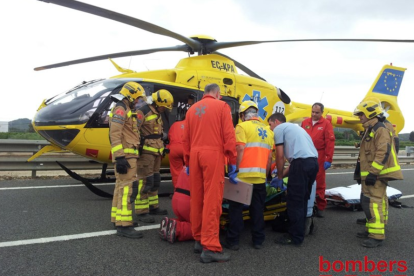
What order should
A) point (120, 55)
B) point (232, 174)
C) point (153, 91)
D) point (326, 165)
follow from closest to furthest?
1. point (232, 174)
2. point (326, 165)
3. point (153, 91)
4. point (120, 55)

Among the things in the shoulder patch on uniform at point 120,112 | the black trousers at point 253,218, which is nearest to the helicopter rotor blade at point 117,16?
the shoulder patch on uniform at point 120,112

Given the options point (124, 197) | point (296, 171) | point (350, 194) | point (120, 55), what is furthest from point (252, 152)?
point (120, 55)

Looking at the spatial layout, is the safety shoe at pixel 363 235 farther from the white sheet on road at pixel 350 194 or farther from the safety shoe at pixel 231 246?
the safety shoe at pixel 231 246

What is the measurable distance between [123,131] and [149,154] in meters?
0.73

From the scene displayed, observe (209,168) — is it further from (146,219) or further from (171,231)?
(146,219)

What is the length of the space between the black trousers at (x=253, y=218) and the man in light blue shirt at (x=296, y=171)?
0.39 metres

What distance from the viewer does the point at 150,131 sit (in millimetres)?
4969

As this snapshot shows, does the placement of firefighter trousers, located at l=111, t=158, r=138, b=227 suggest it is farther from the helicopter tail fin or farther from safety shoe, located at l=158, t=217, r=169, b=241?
the helicopter tail fin

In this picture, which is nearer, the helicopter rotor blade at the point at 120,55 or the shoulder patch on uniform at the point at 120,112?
the shoulder patch on uniform at the point at 120,112

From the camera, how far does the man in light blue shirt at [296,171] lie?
3973 mm

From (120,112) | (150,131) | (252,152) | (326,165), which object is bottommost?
(326,165)

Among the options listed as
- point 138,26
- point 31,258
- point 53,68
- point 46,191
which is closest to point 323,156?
point 138,26

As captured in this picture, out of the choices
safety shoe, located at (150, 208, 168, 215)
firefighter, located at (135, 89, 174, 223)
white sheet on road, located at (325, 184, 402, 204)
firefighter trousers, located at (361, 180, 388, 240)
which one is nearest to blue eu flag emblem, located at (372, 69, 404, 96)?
white sheet on road, located at (325, 184, 402, 204)

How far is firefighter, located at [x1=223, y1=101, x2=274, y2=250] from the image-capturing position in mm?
3771
